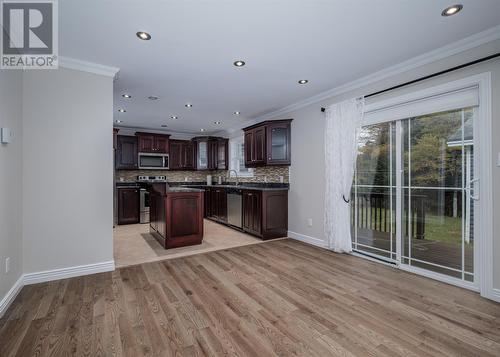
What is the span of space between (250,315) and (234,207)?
336 centimetres

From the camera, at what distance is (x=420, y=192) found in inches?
114

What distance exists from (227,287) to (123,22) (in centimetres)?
270

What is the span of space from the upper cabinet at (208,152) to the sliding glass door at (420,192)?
4289mm

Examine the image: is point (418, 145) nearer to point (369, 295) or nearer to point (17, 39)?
point (369, 295)

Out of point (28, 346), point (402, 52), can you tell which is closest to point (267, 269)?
point (28, 346)

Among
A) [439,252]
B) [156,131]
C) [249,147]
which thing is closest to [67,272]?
[249,147]

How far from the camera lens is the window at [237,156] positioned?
6.59 metres

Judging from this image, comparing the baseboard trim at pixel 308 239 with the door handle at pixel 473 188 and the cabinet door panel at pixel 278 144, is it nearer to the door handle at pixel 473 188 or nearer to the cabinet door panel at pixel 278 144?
the cabinet door panel at pixel 278 144

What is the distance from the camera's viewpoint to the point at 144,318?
1987mm

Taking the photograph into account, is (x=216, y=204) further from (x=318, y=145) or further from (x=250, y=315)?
(x=250, y=315)

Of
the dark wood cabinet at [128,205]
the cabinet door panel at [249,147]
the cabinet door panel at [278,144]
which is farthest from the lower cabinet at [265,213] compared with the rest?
the dark wood cabinet at [128,205]

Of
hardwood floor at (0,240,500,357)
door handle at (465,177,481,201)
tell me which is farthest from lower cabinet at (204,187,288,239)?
door handle at (465,177,481,201)

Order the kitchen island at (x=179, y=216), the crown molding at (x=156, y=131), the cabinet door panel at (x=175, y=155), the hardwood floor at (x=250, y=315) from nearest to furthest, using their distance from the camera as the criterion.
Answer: the hardwood floor at (x=250, y=315)
the kitchen island at (x=179, y=216)
the crown molding at (x=156, y=131)
the cabinet door panel at (x=175, y=155)

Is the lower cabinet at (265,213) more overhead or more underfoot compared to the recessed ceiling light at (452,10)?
more underfoot
